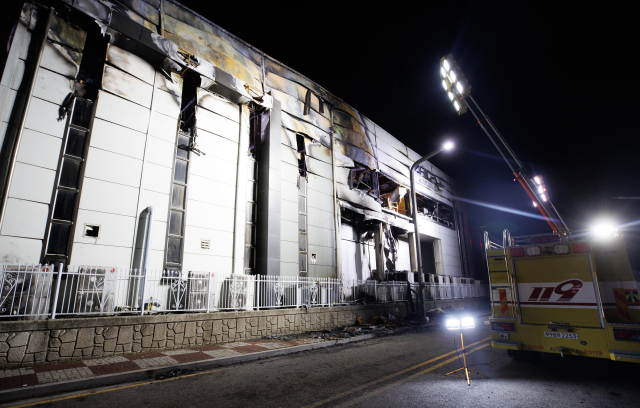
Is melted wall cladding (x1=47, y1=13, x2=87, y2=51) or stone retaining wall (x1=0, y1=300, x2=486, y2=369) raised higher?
melted wall cladding (x1=47, y1=13, x2=87, y2=51)

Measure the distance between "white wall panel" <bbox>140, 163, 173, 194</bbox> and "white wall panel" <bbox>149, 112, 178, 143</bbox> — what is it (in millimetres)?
1209

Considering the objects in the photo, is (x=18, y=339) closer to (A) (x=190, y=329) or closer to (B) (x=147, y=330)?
(B) (x=147, y=330)

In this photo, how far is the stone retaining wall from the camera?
6.30 meters

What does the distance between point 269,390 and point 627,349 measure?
19.2 feet

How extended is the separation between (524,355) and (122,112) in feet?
44.2

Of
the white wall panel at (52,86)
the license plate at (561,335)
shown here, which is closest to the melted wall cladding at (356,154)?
the white wall panel at (52,86)

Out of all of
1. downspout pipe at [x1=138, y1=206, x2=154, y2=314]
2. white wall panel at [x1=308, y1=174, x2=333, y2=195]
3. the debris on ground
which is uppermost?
white wall panel at [x1=308, y1=174, x2=333, y2=195]

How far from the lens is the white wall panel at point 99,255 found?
30.2 feet

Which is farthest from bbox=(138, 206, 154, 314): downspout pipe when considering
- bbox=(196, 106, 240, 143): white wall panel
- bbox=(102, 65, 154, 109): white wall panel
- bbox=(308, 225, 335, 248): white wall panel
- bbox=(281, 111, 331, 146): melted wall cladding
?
bbox=(281, 111, 331, 146): melted wall cladding

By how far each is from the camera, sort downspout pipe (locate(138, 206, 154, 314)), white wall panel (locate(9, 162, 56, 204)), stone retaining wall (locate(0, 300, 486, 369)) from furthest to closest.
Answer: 1. downspout pipe (locate(138, 206, 154, 314))
2. white wall panel (locate(9, 162, 56, 204))
3. stone retaining wall (locate(0, 300, 486, 369))

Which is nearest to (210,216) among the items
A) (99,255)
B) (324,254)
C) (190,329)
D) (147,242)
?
(147,242)

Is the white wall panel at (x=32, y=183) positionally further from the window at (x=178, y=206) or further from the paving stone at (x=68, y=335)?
the paving stone at (x=68, y=335)

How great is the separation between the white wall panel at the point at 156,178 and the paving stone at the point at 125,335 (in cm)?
511

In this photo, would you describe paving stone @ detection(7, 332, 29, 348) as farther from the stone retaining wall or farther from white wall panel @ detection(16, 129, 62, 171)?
white wall panel @ detection(16, 129, 62, 171)
